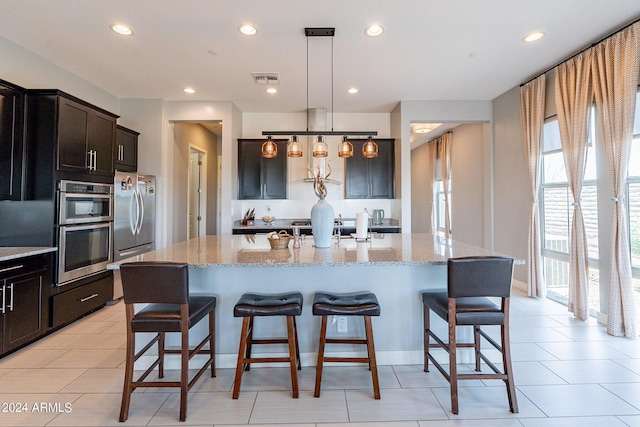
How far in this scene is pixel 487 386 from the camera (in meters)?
2.22

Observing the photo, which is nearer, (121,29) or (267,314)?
(267,314)

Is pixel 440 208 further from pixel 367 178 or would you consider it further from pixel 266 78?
pixel 266 78

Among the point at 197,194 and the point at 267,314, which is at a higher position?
the point at 197,194

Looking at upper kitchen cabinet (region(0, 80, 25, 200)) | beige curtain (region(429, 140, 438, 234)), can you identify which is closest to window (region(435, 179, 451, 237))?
beige curtain (region(429, 140, 438, 234))

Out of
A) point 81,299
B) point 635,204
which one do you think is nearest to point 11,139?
point 81,299

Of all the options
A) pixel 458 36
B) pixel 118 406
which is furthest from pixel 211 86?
pixel 118 406

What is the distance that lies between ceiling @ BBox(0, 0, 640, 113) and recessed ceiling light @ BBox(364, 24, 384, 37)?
0.05m

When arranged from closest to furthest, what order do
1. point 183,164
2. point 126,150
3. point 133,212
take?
point 133,212, point 126,150, point 183,164

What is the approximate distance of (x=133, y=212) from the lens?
168 inches

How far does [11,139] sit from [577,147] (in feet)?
18.9

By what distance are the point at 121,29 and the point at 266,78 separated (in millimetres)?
1648

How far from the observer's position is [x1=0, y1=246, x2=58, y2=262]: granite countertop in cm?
264

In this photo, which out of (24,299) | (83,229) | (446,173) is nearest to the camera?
(24,299)

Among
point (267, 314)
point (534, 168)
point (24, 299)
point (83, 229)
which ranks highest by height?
point (534, 168)
